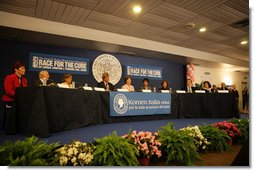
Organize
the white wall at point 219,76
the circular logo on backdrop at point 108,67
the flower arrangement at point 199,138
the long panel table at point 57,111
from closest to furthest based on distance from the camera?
the flower arrangement at point 199,138, the long panel table at point 57,111, the circular logo on backdrop at point 108,67, the white wall at point 219,76

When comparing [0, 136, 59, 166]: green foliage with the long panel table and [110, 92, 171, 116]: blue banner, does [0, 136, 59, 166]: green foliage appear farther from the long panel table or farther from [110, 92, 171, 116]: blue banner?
[110, 92, 171, 116]: blue banner

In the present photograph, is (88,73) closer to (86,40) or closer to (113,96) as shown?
(86,40)

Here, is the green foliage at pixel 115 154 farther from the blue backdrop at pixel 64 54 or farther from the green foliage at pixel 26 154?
the blue backdrop at pixel 64 54

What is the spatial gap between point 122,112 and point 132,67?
339 cm

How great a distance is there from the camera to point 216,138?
6.93 feet

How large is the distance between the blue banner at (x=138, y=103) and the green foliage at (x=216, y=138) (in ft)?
5.84

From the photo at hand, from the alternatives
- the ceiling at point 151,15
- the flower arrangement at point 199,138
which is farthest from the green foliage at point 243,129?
the ceiling at point 151,15

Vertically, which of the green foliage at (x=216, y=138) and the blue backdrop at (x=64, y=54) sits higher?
the blue backdrop at (x=64, y=54)

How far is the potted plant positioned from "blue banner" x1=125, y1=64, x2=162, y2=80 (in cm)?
497

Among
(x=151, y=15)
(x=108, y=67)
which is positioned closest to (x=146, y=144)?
(x=151, y=15)

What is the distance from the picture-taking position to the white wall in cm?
911

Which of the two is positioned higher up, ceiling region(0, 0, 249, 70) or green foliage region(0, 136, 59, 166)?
ceiling region(0, 0, 249, 70)

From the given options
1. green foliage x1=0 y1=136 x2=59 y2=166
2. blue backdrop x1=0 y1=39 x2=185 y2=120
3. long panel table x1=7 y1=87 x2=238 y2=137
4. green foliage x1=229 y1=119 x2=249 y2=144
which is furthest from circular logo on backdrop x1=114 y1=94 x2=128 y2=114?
blue backdrop x1=0 y1=39 x2=185 y2=120

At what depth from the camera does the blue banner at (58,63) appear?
16.4 ft
